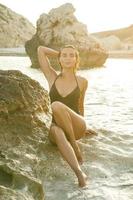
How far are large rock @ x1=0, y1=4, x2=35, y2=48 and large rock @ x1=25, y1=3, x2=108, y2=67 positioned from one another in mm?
77479

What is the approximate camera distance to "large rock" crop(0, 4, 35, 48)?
121 metres

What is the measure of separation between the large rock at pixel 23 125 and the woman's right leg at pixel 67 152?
0.39 meters

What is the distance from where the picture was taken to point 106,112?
35.8 feet

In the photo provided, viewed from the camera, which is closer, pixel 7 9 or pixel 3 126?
pixel 3 126

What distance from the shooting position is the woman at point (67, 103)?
16.7 feet

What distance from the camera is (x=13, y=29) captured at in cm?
12750

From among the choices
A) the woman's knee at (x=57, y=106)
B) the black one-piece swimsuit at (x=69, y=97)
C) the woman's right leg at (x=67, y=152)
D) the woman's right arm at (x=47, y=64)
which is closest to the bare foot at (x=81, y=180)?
the woman's right leg at (x=67, y=152)

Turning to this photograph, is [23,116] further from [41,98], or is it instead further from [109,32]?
[109,32]

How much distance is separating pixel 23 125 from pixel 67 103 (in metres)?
0.73

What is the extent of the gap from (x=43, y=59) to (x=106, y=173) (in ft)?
6.17

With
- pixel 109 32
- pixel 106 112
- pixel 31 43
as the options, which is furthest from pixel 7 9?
pixel 106 112

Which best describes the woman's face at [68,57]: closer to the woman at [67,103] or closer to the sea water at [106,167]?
the woman at [67,103]

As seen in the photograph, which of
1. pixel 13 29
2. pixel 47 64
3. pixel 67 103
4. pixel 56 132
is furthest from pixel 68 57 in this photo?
pixel 13 29

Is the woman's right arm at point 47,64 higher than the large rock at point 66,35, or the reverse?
the woman's right arm at point 47,64
